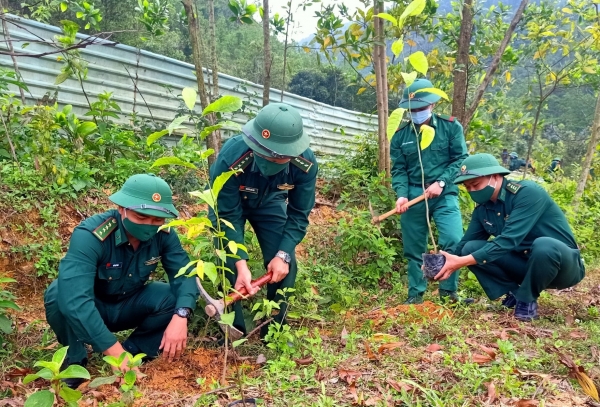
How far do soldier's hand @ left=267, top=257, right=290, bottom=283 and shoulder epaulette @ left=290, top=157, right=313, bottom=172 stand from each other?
61 centimetres

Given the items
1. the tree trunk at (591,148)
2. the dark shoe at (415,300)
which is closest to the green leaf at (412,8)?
the dark shoe at (415,300)

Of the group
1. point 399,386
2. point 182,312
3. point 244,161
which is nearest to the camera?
point 399,386

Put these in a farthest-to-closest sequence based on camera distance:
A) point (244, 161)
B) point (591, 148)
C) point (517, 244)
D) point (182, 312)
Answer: point (591, 148) < point (517, 244) < point (244, 161) < point (182, 312)

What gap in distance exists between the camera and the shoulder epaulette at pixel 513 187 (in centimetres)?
340

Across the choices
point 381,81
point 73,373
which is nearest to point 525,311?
point 73,373

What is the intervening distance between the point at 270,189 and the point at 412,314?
4.05 ft

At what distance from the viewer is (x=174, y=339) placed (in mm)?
2865

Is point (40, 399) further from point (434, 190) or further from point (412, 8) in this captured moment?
point (434, 190)

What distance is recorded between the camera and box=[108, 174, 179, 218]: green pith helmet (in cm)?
275

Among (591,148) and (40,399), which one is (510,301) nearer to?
(40,399)

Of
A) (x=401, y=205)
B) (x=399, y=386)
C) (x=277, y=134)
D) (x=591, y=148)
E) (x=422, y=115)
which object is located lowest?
(x=399, y=386)

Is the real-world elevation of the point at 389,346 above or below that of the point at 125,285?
below

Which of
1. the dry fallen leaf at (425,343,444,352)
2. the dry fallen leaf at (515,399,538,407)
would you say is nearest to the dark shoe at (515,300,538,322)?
the dry fallen leaf at (425,343,444,352)

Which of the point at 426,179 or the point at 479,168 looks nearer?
the point at 479,168
